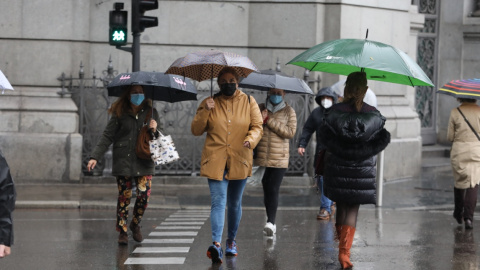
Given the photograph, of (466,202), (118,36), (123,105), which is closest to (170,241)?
(123,105)

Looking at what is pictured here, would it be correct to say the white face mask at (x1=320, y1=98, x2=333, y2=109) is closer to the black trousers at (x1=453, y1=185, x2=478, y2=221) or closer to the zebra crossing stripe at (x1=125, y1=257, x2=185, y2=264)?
the black trousers at (x1=453, y1=185, x2=478, y2=221)

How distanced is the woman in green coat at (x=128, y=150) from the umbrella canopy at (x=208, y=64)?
27.6 inches

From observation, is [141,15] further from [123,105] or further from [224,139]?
[224,139]

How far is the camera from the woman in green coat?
9688 mm

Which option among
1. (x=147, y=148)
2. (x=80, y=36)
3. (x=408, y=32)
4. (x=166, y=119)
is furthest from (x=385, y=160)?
(x=147, y=148)

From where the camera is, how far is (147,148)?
971 centimetres

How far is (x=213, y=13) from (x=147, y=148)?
291 inches

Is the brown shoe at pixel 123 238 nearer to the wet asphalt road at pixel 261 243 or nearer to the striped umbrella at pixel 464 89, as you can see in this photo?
the wet asphalt road at pixel 261 243

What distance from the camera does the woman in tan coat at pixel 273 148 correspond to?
10.5 m

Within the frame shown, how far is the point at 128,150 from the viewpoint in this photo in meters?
9.71

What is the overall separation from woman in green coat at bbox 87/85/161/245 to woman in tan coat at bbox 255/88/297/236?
1415 mm

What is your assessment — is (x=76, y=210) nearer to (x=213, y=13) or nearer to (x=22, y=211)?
(x=22, y=211)

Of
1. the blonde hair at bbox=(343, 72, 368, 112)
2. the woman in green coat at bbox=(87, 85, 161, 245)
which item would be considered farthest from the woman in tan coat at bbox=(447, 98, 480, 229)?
the woman in green coat at bbox=(87, 85, 161, 245)

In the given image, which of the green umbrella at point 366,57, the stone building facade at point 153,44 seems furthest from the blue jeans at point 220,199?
the stone building facade at point 153,44
